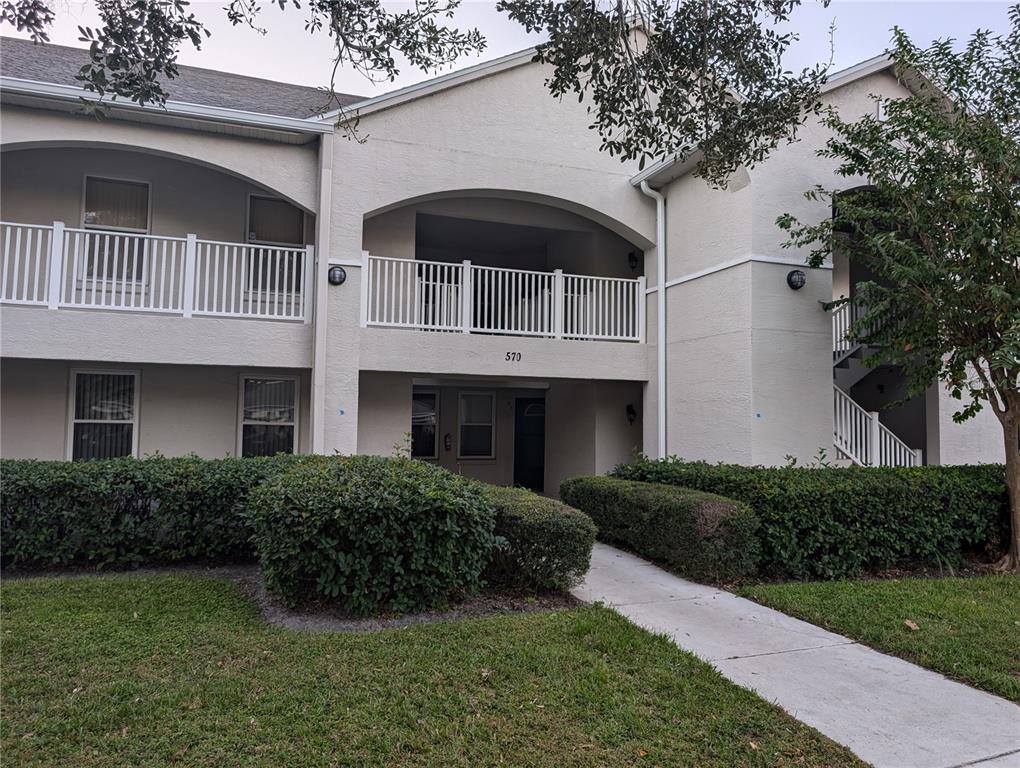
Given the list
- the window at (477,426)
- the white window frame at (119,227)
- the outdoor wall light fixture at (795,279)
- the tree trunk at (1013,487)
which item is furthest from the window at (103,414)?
the tree trunk at (1013,487)

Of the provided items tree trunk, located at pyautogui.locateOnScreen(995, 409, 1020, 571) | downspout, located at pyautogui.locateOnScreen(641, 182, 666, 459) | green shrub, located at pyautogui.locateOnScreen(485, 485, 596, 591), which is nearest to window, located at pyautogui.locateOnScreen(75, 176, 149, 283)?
green shrub, located at pyautogui.locateOnScreen(485, 485, 596, 591)

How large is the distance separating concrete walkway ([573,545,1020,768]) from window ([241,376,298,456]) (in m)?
6.24

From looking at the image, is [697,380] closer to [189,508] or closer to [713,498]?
[713,498]

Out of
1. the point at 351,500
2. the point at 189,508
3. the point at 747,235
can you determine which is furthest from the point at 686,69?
the point at 189,508

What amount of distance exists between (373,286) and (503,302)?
2229mm

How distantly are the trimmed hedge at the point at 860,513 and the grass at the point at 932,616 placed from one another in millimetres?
379

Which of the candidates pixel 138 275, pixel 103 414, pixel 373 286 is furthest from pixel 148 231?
pixel 373 286

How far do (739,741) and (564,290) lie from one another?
880 centimetres

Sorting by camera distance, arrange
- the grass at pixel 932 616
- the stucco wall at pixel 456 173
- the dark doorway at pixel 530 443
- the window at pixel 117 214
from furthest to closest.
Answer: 1. the dark doorway at pixel 530 443
2. the window at pixel 117 214
3. the stucco wall at pixel 456 173
4. the grass at pixel 932 616

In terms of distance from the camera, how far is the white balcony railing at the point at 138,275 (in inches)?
339

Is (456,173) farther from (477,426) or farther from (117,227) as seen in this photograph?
(477,426)

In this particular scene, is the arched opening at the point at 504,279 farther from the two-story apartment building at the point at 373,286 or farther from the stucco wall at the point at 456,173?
the stucco wall at the point at 456,173

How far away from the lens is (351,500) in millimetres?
5297

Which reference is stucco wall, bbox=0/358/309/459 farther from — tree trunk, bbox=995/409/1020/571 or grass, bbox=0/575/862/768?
tree trunk, bbox=995/409/1020/571
